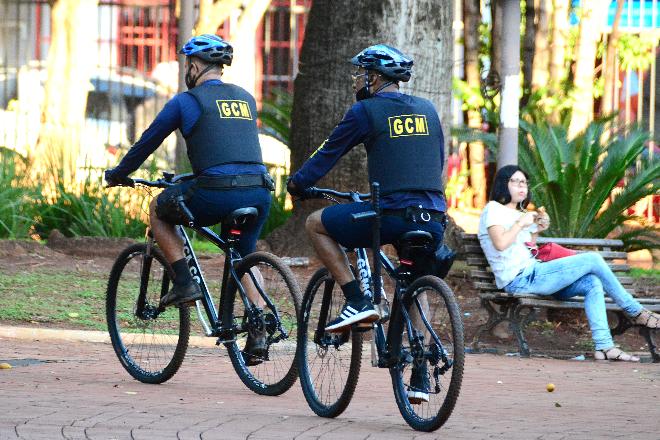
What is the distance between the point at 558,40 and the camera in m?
18.1

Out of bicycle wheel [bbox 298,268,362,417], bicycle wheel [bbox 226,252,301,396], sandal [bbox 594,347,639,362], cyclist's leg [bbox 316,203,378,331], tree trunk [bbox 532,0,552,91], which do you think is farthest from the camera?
tree trunk [bbox 532,0,552,91]

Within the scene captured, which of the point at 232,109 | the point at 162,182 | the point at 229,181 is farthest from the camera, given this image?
the point at 162,182

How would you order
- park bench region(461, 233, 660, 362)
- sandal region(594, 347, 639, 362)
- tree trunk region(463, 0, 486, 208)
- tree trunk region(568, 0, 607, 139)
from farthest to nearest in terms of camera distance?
tree trunk region(463, 0, 486, 208)
tree trunk region(568, 0, 607, 139)
park bench region(461, 233, 660, 362)
sandal region(594, 347, 639, 362)

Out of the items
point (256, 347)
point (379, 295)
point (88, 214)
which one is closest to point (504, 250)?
point (256, 347)

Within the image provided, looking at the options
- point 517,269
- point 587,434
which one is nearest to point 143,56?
point 517,269

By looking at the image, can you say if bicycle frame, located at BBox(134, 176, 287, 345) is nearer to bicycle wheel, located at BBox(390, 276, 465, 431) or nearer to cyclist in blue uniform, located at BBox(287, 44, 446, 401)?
cyclist in blue uniform, located at BBox(287, 44, 446, 401)

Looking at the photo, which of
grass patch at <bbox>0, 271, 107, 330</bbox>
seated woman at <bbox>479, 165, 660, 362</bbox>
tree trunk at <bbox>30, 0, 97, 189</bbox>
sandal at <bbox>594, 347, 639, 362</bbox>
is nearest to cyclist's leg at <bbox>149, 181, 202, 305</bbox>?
grass patch at <bbox>0, 271, 107, 330</bbox>

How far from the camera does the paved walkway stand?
652cm

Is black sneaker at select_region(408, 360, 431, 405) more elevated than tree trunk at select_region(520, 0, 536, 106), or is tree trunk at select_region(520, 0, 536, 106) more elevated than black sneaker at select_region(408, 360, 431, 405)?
tree trunk at select_region(520, 0, 536, 106)

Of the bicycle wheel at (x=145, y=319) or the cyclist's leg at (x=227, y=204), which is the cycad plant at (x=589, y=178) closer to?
the bicycle wheel at (x=145, y=319)

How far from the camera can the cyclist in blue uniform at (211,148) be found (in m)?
7.53

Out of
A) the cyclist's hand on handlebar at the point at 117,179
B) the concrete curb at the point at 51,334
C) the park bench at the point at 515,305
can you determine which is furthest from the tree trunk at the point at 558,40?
the cyclist's hand on handlebar at the point at 117,179

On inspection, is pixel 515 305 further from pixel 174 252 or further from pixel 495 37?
pixel 495 37

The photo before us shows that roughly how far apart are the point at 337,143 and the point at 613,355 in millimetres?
3635
